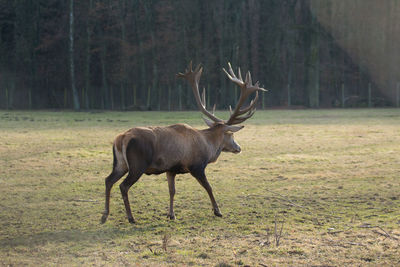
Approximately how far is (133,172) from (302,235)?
229 centimetres

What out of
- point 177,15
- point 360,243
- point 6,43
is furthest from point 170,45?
point 360,243

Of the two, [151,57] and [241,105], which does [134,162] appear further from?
[151,57]

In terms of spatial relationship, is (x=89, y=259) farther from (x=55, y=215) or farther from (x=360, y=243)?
(x=360, y=243)

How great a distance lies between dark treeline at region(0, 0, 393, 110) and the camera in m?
37.2

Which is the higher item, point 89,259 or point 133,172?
point 133,172

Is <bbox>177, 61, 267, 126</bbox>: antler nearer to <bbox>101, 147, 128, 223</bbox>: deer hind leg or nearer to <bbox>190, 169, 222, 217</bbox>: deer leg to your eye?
<bbox>190, 169, 222, 217</bbox>: deer leg

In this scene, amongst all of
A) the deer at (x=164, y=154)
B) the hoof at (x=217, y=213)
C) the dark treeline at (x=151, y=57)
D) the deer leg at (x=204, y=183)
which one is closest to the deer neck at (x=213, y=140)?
the deer at (x=164, y=154)

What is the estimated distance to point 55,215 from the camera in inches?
284

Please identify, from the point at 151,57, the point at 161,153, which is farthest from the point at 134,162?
the point at 151,57

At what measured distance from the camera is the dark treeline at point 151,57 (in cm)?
3719

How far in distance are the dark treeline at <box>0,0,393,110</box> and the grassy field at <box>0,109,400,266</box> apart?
23710 millimetres

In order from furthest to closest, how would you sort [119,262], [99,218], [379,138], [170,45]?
[170,45], [379,138], [99,218], [119,262]

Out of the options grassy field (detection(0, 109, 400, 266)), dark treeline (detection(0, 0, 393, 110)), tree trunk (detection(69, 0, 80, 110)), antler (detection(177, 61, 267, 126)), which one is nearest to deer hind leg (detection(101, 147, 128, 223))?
grassy field (detection(0, 109, 400, 266))

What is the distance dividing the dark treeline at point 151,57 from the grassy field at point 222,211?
23.7 metres
